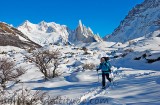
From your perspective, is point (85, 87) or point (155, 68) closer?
point (85, 87)

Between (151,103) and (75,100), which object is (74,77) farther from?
(151,103)

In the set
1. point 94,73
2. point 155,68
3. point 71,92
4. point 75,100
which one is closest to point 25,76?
point 94,73

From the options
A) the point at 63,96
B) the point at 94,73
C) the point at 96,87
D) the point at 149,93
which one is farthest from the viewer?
the point at 94,73

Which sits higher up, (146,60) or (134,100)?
(146,60)

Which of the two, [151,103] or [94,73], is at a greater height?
[94,73]

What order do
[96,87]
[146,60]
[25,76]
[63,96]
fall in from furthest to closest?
→ [146,60], [25,76], [96,87], [63,96]

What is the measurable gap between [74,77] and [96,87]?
4170 millimetres

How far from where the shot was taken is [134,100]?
1166 cm

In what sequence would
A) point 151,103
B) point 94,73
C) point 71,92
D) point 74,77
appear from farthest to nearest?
point 94,73 → point 74,77 → point 71,92 → point 151,103

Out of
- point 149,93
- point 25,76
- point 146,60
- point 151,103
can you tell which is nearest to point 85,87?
point 149,93

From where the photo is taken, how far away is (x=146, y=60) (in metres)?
34.5

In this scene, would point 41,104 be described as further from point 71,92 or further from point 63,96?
point 71,92

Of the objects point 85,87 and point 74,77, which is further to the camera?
point 74,77

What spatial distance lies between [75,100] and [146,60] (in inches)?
870
